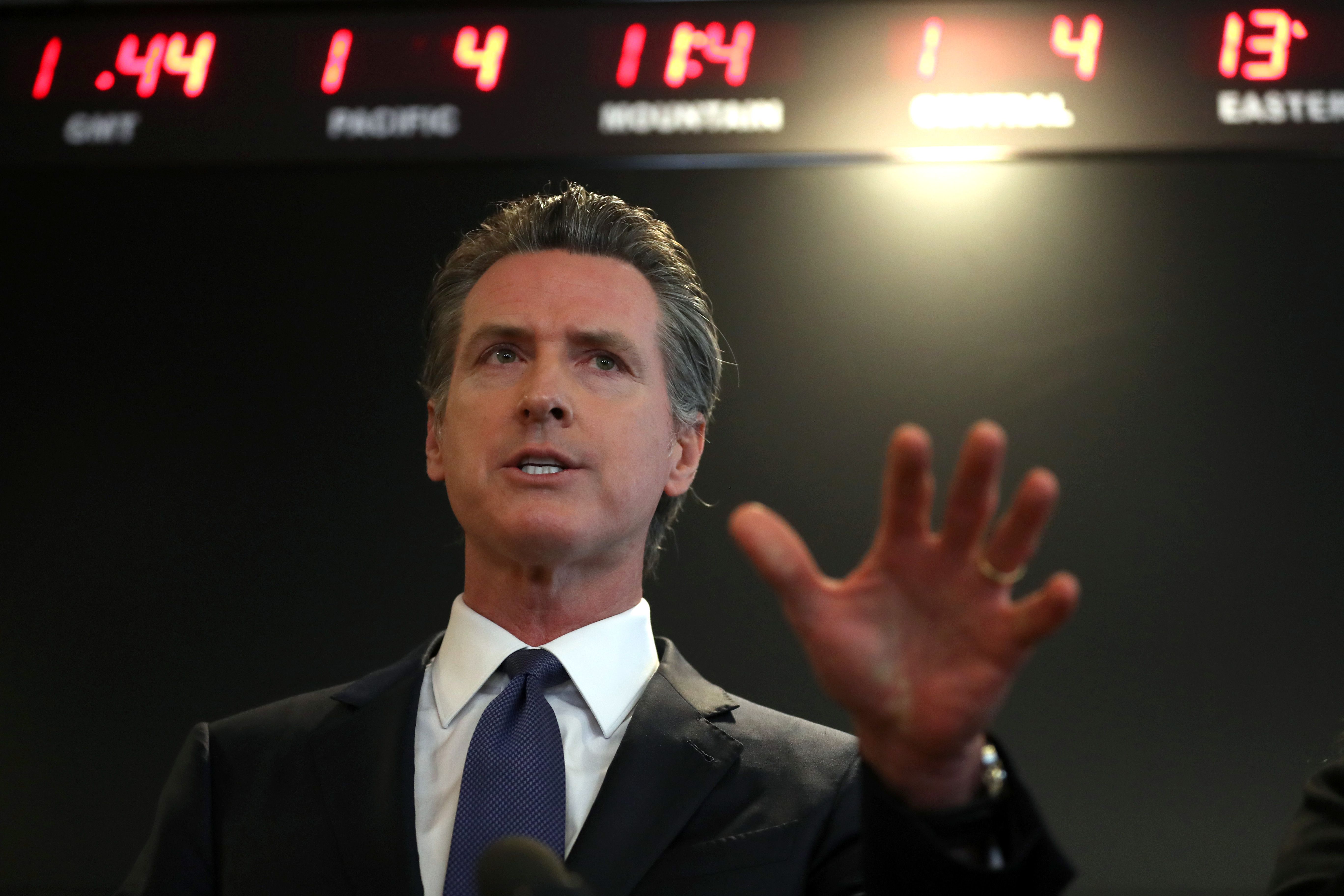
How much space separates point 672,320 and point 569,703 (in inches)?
21.5

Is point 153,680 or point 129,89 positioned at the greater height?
point 129,89

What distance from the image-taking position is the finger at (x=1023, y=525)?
3.05 ft

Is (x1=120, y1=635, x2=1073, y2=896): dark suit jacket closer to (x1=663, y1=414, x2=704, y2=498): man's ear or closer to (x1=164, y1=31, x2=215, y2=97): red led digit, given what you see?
(x1=663, y1=414, x2=704, y2=498): man's ear

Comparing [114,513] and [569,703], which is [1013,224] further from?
[114,513]

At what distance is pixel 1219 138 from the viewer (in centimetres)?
213

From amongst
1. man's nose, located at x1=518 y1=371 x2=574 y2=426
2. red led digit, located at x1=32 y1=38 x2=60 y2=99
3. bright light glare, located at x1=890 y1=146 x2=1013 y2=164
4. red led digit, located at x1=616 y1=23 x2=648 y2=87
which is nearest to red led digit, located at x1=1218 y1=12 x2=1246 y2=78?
bright light glare, located at x1=890 y1=146 x2=1013 y2=164

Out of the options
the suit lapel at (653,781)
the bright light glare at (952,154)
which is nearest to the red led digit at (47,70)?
the bright light glare at (952,154)

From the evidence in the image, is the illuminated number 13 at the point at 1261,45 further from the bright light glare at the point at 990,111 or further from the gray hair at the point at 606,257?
the gray hair at the point at 606,257

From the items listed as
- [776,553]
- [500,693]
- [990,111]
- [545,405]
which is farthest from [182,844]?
[990,111]

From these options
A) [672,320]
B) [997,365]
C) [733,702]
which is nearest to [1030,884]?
[733,702]

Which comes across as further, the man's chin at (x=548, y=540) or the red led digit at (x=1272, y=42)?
the red led digit at (x=1272, y=42)

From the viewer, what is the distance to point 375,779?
1.44 m

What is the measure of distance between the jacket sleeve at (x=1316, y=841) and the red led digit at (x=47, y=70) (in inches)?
85.5

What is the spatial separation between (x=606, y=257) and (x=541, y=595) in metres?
0.48
